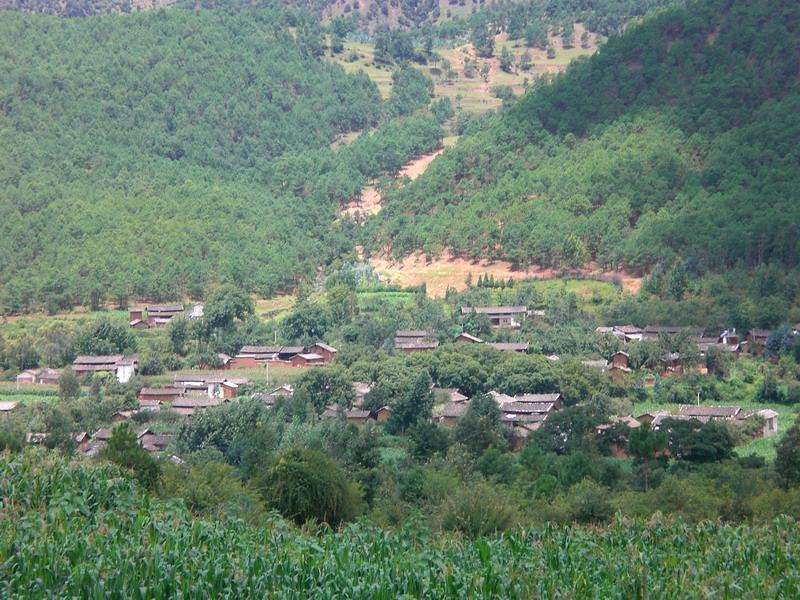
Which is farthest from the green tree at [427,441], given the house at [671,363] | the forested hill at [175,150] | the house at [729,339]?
the forested hill at [175,150]

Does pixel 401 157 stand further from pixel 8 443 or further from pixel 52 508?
pixel 52 508

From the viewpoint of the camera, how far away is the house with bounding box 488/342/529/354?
54.6 meters

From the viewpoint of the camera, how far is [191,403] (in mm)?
49188

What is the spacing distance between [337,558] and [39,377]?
35.3 metres

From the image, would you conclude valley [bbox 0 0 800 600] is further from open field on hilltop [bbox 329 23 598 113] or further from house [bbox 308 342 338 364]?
open field on hilltop [bbox 329 23 598 113]

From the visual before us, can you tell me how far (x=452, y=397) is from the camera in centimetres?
4941

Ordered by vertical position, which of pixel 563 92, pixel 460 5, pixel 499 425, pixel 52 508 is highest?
pixel 460 5

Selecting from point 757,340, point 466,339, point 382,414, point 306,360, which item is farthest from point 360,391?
point 757,340

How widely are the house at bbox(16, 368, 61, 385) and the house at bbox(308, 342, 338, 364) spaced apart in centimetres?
940

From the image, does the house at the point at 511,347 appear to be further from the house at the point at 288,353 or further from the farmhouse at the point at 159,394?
the farmhouse at the point at 159,394

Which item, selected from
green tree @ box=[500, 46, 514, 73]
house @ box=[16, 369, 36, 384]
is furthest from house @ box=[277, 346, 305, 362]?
green tree @ box=[500, 46, 514, 73]

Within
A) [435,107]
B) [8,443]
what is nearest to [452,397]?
[8,443]

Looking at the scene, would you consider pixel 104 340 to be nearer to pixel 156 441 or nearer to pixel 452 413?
pixel 156 441

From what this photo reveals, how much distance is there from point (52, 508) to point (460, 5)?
12509 cm
